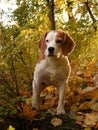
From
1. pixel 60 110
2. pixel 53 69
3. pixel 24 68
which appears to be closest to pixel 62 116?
pixel 60 110

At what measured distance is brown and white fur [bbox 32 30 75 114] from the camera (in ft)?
16.1

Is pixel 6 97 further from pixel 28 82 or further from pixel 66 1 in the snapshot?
pixel 66 1

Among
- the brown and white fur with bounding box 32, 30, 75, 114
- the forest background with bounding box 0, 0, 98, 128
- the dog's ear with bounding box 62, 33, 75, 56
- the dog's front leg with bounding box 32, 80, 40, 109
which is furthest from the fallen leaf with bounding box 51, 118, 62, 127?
the dog's ear with bounding box 62, 33, 75, 56

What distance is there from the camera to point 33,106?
5059 millimetres

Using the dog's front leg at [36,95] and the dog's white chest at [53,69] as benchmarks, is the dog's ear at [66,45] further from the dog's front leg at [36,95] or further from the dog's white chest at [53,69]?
the dog's front leg at [36,95]

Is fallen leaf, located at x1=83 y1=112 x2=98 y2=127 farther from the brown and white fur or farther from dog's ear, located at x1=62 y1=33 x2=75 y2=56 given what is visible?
dog's ear, located at x1=62 y1=33 x2=75 y2=56

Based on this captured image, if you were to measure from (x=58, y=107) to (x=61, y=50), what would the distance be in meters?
0.76

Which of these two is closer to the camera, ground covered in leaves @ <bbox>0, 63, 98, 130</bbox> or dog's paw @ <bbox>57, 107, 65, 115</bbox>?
ground covered in leaves @ <bbox>0, 63, 98, 130</bbox>

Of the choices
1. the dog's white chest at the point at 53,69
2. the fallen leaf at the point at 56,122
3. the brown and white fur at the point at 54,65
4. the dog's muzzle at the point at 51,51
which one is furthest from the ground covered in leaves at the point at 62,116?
the dog's muzzle at the point at 51,51

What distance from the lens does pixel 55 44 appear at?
192 inches

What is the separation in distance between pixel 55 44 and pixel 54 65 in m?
0.30

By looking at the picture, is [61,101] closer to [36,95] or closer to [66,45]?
[36,95]

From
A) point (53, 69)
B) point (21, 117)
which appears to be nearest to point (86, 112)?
point (53, 69)

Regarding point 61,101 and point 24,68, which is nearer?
point 61,101
